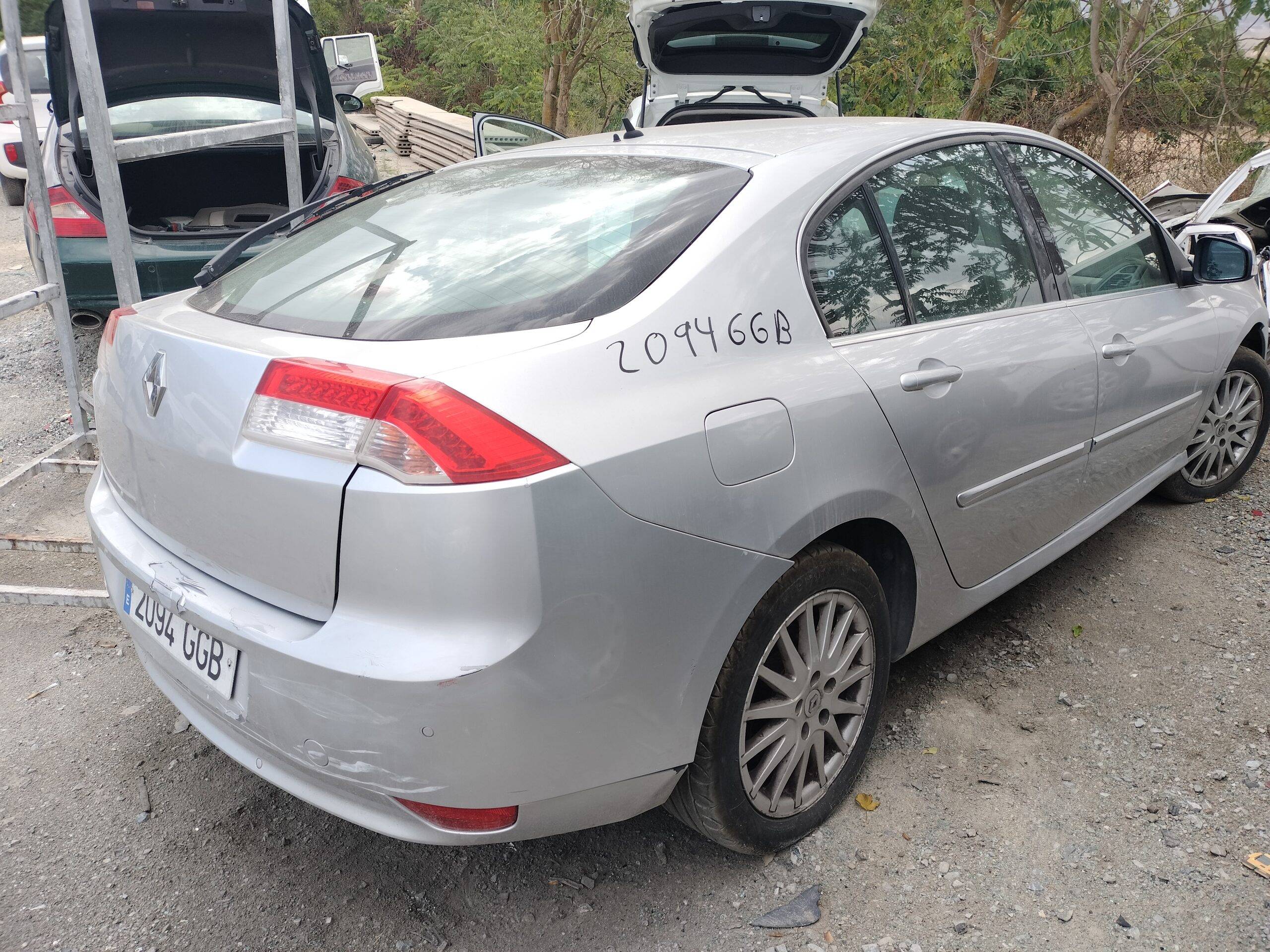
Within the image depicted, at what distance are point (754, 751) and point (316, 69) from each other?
5475 millimetres

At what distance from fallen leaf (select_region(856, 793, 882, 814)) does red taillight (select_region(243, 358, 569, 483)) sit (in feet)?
4.49

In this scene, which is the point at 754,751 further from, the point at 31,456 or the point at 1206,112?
the point at 1206,112

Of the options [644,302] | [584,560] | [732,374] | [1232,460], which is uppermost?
[644,302]

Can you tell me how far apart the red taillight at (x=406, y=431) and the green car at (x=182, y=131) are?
3467 millimetres

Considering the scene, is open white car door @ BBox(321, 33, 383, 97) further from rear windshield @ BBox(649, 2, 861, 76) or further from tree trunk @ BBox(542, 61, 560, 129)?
tree trunk @ BBox(542, 61, 560, 129)

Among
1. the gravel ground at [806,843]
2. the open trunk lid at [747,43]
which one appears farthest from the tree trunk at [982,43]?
the gravel ground at [806,843]

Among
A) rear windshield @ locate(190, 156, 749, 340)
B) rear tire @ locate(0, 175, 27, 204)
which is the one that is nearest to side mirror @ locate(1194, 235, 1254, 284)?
rear windshield @ locate(190, 156, 749, 340)

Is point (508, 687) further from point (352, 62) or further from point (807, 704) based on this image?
point (352, 62)

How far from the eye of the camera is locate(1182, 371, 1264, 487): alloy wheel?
4074 millimetres

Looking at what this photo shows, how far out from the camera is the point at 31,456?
4.94 meters

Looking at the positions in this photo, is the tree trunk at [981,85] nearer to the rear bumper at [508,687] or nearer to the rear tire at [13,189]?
the rear bumper at [508,687]

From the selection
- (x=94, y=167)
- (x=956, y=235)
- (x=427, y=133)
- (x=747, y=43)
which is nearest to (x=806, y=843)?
(x=956, y=235)

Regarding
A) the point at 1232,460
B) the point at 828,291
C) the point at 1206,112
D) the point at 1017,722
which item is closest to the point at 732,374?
the point at 828,291

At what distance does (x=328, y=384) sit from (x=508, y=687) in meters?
0.61
